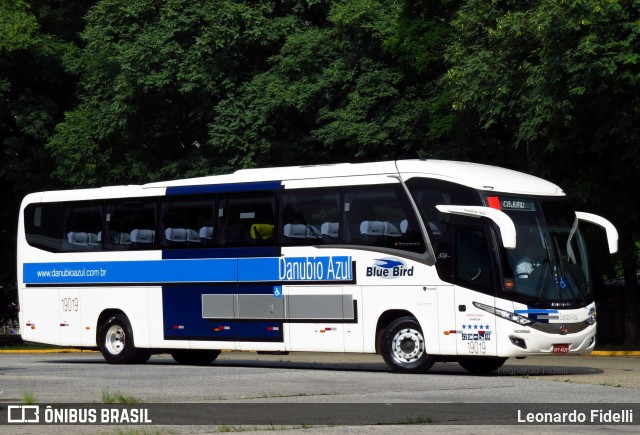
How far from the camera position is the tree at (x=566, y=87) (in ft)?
92.4

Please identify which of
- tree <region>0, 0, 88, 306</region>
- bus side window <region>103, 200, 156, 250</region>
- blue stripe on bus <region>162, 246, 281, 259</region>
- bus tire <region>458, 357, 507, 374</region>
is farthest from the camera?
tree <region>0, 0, 88, 306</region>

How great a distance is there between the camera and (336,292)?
77.2ft

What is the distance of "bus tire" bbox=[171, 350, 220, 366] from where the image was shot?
27172 mm

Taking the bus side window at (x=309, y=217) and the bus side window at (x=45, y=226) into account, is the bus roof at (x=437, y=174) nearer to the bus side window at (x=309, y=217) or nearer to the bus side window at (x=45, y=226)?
the bus side window at (x=309, y=217)

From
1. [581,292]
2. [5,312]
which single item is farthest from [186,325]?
[5,312]


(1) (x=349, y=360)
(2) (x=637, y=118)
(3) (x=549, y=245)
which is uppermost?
(2) (x=637, y=118)

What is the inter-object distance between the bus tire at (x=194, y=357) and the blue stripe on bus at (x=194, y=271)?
1.83m

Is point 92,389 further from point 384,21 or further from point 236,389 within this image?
point 384,21

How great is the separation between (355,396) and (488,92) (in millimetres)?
16515

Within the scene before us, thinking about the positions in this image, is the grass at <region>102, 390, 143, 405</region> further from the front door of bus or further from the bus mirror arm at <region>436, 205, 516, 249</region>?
the front door of bus

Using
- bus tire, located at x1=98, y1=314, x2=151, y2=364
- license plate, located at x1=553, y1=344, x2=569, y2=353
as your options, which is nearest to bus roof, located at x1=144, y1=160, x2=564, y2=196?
license plate, located at x1=553, y1=344, x2=569, y2=353

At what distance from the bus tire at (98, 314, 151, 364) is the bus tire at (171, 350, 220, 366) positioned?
0.62 meters

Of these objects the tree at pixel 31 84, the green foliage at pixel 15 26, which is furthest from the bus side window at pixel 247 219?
the tree at pixel 31 84

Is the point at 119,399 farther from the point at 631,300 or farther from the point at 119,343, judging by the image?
the point at 631,300
